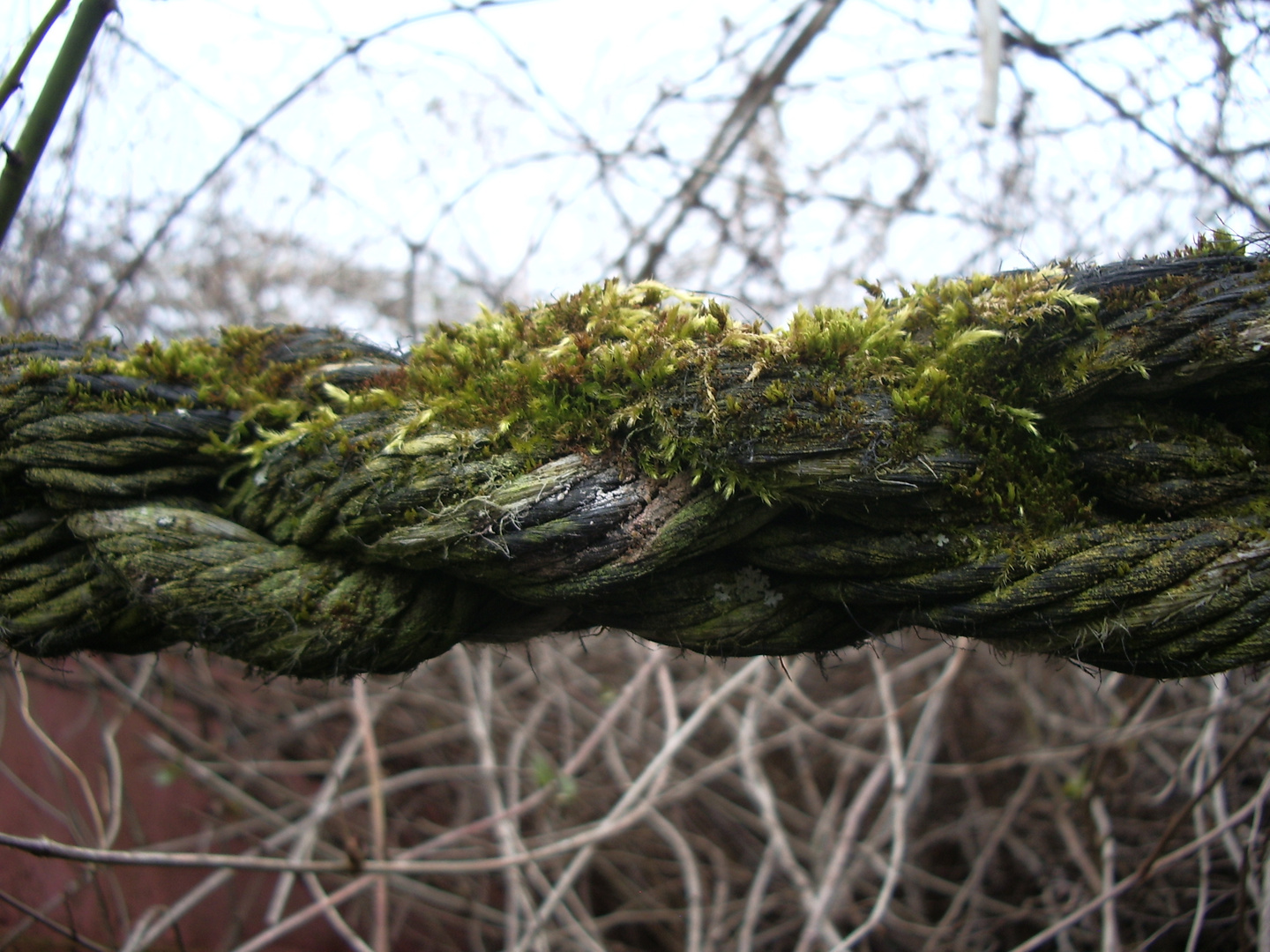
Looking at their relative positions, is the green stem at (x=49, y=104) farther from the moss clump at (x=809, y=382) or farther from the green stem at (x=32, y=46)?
the moss clump at (x=809, y=382)

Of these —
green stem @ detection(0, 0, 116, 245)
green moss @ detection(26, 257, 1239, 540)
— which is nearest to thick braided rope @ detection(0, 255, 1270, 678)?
green moss @ detection(26, 257, 1239, 540)

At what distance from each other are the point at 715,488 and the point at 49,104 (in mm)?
706

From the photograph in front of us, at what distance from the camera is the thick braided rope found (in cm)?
56

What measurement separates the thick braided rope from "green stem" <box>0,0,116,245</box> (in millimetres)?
152

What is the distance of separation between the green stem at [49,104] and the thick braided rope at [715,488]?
0.15 m

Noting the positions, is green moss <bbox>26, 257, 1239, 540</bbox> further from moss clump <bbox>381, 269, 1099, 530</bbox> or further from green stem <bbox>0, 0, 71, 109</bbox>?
green stem <bbox>0, 0, 71, 109</bbox>

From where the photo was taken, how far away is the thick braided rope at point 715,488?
56cm

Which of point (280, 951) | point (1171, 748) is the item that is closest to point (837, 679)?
point (1171, 748)

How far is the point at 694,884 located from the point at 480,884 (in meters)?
0.83

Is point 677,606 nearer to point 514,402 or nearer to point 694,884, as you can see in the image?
point 514,402

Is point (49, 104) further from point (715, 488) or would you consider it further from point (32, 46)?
point (715, 488)

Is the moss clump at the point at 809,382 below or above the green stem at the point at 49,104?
below

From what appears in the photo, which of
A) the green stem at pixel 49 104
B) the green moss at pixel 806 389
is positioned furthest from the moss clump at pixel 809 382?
the green stem at pixel 49 104

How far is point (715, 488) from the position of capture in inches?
23.2
